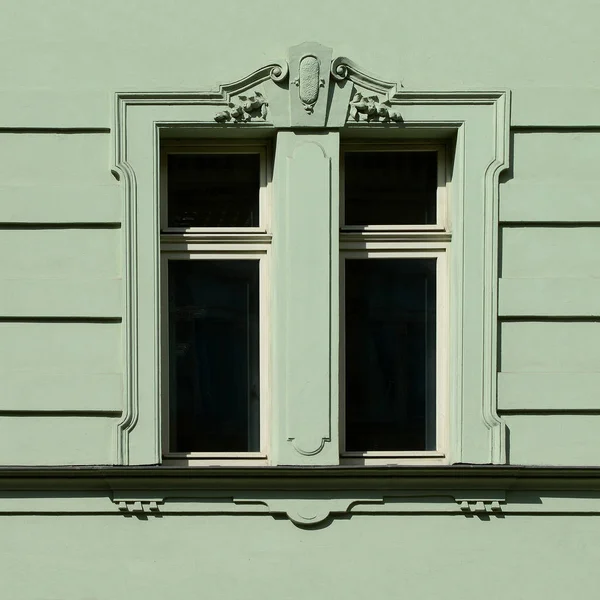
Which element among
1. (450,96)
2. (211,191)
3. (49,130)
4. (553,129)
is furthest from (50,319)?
(553,129)

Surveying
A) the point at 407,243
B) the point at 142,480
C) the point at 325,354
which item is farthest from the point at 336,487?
the point at 407,243

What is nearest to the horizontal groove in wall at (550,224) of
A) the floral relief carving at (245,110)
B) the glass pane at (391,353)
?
the glass pane at (391,353)

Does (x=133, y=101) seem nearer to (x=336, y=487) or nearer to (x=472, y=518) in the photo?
(x=336, y=487)

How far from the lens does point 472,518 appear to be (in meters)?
5.41

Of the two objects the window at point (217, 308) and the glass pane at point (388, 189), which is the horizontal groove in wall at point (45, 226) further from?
the glass pane at point (388, 189)

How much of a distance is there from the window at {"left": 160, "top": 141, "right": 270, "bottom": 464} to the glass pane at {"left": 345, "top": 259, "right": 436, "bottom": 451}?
569mm

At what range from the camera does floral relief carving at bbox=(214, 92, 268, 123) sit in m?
5.30

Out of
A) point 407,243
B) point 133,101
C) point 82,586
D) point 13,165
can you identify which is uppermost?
point 133,101

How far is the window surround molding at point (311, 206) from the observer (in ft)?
17.4

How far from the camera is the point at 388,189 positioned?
5582 mm

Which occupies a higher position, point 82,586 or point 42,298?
point 42,298

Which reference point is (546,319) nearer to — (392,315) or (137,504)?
(392,315)

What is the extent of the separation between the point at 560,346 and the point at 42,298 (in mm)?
3105

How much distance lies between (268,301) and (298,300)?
0.25m
